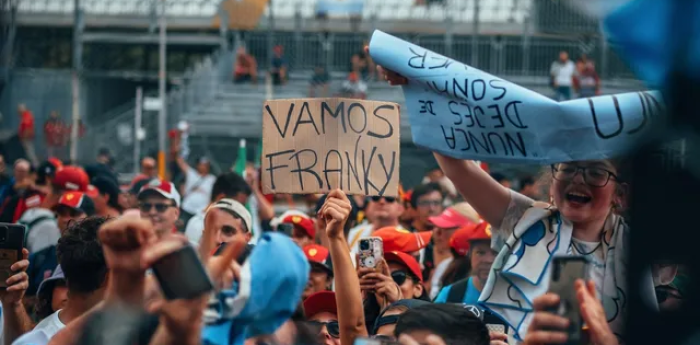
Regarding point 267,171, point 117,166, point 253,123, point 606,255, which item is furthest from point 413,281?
point 253,123

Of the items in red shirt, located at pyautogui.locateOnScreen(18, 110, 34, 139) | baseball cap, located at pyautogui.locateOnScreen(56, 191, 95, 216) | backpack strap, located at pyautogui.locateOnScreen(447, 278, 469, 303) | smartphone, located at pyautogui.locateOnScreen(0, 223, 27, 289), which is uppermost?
smartphone, located at pyautogui.locateOnScreen(0, 223, 27, 289)

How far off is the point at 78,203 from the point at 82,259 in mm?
3867

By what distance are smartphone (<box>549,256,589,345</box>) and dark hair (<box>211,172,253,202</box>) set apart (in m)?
5.49

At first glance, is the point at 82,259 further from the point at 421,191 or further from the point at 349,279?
the point at 421,191

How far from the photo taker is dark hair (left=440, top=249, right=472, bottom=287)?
21.8 feet

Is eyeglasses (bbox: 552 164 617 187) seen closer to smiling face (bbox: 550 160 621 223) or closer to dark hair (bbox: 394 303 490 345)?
smiling face (bbox: 550 160 621 223)

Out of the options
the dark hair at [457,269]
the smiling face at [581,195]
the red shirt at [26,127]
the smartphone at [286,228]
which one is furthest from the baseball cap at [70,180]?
the red shirt at [26,127]

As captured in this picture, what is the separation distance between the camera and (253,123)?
26469mm

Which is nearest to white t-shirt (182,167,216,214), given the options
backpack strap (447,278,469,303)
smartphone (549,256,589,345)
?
backpack strap (447,278,469,303)

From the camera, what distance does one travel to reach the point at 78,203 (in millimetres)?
7816

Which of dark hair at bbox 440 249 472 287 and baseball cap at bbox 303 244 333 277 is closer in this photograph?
baseball cap at bbox 303 244 333 277

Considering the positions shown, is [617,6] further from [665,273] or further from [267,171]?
[267,171]

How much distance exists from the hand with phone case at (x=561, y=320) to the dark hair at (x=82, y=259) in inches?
67.4

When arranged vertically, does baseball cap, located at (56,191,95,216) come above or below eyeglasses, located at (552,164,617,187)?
below
